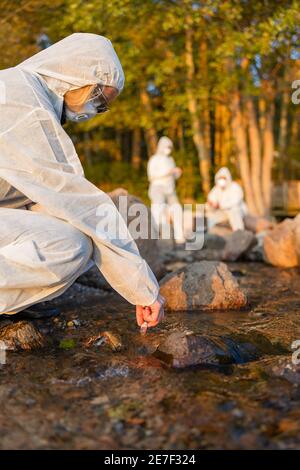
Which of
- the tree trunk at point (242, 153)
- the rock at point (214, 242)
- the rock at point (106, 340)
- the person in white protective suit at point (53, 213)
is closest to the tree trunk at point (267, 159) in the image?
the tree trunk at point (242, 153)

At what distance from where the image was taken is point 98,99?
304 cm

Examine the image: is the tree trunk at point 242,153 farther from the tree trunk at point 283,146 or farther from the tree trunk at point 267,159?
the tree trunk at point 283,146

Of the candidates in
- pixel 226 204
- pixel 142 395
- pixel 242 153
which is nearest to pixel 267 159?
pixel 242 153

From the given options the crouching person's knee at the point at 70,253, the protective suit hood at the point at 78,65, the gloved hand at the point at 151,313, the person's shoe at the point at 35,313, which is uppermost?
the protective suit hood at the point at 78,65

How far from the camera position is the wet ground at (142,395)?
180 cm

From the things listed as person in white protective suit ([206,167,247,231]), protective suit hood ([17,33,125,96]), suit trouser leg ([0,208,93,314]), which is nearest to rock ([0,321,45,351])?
suit trouser leg ([0,208,93,314])

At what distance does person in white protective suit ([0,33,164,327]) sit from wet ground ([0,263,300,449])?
0.33m

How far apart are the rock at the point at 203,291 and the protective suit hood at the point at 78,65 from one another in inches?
64.0

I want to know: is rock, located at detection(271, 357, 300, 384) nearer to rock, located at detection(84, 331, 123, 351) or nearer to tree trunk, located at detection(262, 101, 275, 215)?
rock, located at detection(84, 331, 123, 351)

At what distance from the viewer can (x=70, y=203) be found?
2.70 m

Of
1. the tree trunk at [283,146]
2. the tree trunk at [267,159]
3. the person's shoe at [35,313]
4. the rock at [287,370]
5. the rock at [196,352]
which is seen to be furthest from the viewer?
the tree trunk at [283,146]

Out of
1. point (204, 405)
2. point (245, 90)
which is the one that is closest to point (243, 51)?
point (245, 90)

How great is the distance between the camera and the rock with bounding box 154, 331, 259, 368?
101 inches

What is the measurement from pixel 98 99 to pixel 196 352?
1483 mm
